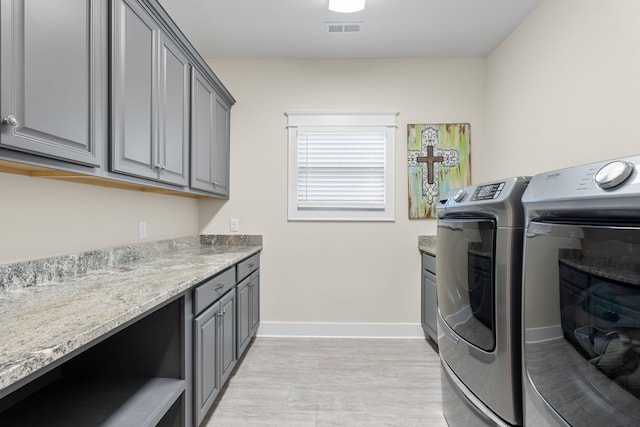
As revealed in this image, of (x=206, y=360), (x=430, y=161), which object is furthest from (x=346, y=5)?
(x=206, y=360)

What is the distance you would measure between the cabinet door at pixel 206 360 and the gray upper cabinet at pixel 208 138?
102 centimetres

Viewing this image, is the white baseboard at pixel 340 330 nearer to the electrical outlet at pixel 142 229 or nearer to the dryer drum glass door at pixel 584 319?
the electrical outlet at pixel 142 229

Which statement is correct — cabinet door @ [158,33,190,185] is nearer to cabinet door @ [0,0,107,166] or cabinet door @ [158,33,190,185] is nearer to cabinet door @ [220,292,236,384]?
cabinet door @ [0,0,107,166]

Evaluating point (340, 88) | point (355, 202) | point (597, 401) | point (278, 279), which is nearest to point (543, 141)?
point (355, 202)

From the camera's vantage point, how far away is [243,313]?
8.52ft

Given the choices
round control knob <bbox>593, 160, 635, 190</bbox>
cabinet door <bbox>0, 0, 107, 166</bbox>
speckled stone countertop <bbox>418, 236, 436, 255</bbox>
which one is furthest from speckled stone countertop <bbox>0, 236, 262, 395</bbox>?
speckled stone countertop <bbox>418, 236, 436, 255</bbox>

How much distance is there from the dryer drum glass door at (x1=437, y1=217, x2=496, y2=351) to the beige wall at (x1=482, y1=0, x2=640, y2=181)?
105 cm

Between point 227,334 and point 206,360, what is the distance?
392 mm

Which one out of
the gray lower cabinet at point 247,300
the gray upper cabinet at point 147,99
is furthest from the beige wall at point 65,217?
the gray lower cabinet at point 247,300

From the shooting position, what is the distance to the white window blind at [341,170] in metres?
3.31

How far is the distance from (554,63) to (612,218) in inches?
80.3

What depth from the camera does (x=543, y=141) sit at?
7.98ft

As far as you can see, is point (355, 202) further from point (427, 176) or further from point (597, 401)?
point (597, 401)

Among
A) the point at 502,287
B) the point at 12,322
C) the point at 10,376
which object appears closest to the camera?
the point at 10,376
